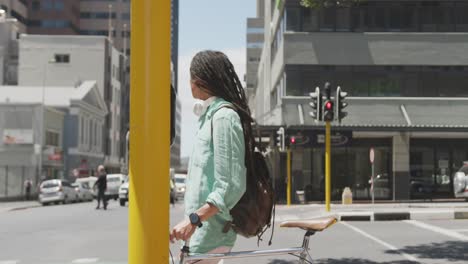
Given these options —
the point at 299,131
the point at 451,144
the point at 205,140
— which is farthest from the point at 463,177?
the point at 451,144

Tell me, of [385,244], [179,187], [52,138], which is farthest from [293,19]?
[52,138]

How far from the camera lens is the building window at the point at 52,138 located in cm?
5841

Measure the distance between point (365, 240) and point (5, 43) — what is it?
253ft

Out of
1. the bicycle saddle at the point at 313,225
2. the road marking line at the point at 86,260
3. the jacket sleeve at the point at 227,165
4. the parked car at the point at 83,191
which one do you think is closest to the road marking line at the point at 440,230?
the road marking line at the point at 86,260

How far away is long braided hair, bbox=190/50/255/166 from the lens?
3012 mm

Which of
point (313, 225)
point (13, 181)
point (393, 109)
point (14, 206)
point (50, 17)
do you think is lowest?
point (14, 206)

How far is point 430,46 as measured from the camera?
1323 inches

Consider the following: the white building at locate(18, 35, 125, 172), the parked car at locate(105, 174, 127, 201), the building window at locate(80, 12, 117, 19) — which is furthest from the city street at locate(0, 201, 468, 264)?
the building window at locate(80, 12, 117, 19)

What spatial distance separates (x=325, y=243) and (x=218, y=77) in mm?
9591

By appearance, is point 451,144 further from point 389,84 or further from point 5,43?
point 5,43

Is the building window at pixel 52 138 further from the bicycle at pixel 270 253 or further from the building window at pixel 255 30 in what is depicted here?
the bicycle at pixel 270 253

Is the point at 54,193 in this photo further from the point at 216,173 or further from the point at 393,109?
the point at 216,173

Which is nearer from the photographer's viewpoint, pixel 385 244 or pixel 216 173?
pixel 216 173

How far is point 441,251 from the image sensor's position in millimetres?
10938
